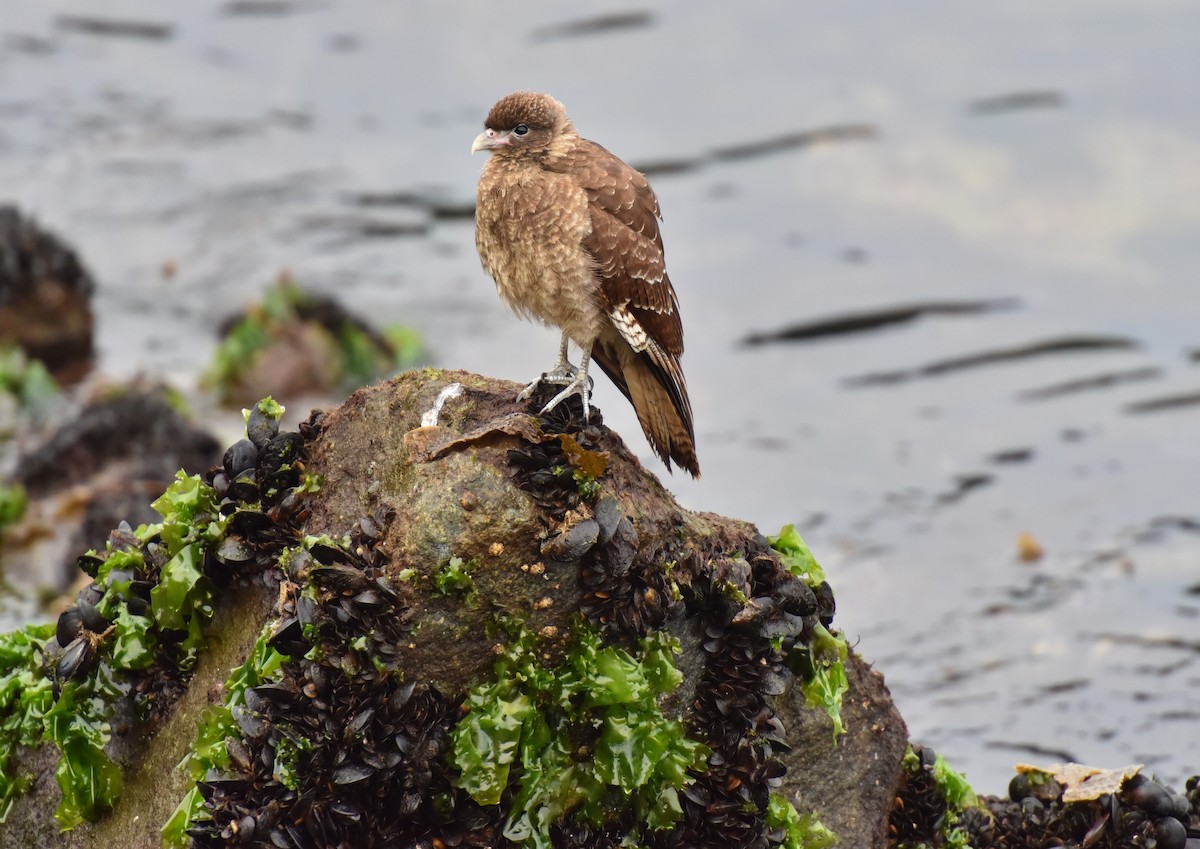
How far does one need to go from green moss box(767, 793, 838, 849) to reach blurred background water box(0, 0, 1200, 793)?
10.6 ft

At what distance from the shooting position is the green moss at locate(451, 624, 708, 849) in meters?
4.88

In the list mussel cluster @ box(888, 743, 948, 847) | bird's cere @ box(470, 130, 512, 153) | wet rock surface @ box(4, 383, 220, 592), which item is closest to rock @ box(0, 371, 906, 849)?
mussel cluster @ box(888, 743, 948, 847)

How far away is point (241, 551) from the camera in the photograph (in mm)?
5242

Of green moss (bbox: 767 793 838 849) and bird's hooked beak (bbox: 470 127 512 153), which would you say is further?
bird's hooked beak (bbox: 470 127 512 153)

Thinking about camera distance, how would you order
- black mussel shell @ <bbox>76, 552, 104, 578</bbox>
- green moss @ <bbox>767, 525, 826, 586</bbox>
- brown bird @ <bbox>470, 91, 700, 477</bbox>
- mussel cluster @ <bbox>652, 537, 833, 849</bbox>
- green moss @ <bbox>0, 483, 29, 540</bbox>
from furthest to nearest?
green moss @ <bbox>0, 483, 29, 540</bbox>
brown bird @ <bbox>470, 91, 700, 477</bbox>
green moss @ <bbox>767, 525, 826, 586</bbox>
black mussel shell @ <bbox>76, 552, 104, 578</bbox>
mussel cluster @ <bbox>652, 537, 833, 849</bbox>

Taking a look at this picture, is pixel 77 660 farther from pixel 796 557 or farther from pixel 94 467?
pixel 94 467

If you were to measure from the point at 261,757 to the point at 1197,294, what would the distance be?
12.0 meters

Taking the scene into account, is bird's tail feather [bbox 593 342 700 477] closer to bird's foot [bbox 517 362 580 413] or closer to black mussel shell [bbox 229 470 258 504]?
bird's foot [bbox 517 362 580 413]

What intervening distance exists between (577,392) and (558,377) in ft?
0.61

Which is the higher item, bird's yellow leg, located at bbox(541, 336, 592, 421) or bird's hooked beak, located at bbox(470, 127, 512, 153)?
bird's hooked beak, located at bbox(470, 127, 512, 153)

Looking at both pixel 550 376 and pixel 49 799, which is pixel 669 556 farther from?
pixel 49 799

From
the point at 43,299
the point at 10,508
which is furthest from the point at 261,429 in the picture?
the point at 43,299

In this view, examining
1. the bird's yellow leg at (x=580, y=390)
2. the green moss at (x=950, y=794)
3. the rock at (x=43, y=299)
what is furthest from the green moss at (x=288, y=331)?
the green moss at (x=950, y=794)

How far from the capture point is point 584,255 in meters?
6.12
